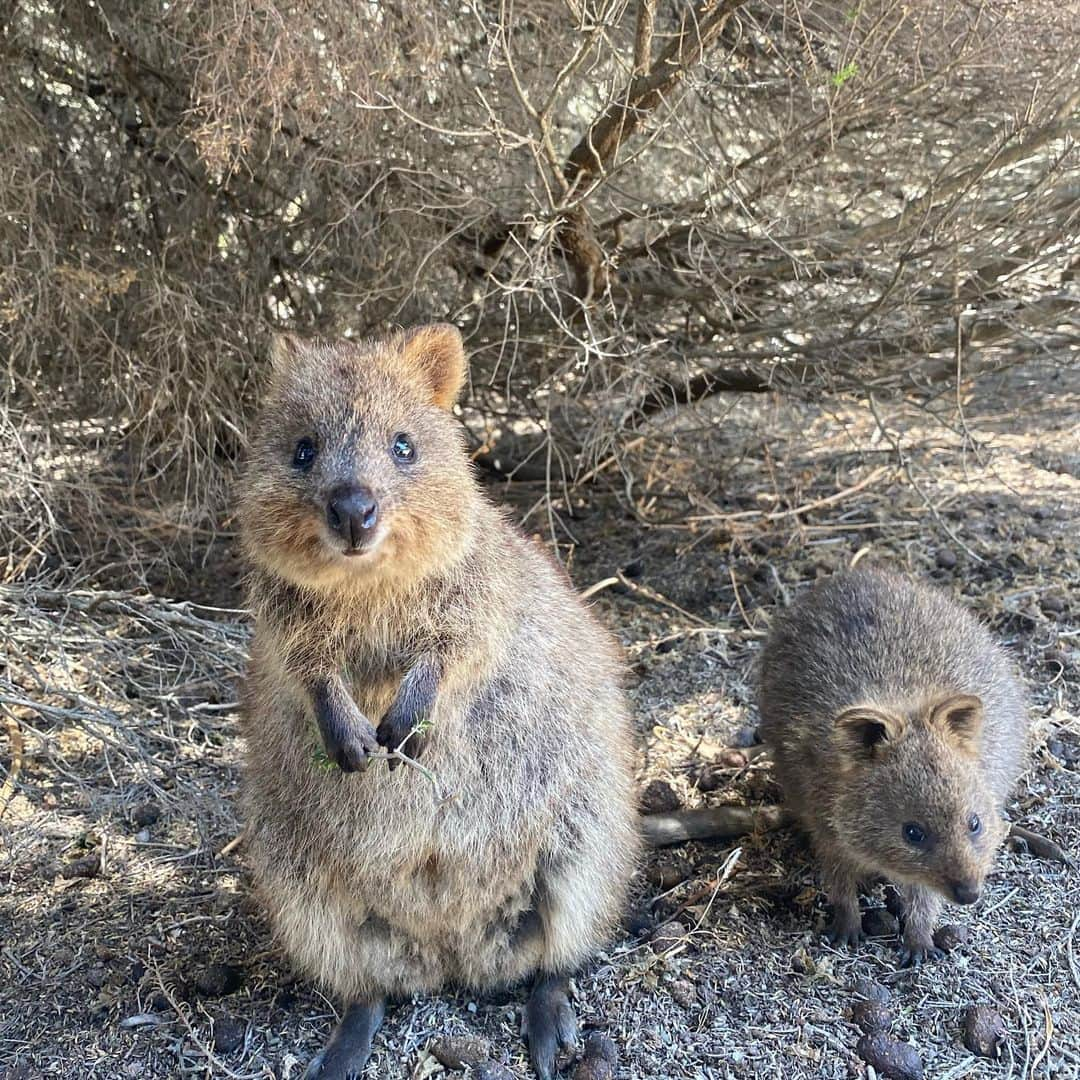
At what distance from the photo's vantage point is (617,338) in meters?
5.18

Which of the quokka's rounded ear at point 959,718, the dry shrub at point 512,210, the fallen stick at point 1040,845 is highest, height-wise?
the dry shrub at point 512,210

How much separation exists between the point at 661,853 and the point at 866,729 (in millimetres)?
914

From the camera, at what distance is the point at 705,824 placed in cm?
400

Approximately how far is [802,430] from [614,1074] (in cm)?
484

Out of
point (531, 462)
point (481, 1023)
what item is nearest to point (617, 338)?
point (531, 462)

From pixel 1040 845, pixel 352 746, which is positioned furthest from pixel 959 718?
pixel 352 746

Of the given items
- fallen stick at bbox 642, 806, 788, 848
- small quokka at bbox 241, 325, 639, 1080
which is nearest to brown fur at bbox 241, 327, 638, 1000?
small quokka at bbox 241, 325, 639, 1080

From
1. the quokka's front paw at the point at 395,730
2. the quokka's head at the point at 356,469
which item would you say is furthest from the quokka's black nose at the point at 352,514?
the quokka's front paw at the point at 395,730

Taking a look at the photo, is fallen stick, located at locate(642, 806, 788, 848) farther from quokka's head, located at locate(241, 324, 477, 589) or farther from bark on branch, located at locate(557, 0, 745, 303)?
bark on branch, located at locate(557, 0, 745, 303)

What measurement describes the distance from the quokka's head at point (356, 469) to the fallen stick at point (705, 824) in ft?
5.13

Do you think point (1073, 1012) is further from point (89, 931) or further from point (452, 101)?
point (452, 101)

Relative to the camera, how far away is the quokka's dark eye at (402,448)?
2967 millimetres

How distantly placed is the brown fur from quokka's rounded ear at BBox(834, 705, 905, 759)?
79 centimetres

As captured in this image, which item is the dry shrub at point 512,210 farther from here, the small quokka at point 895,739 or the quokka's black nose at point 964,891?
the quokka's black nose at point 964,891
